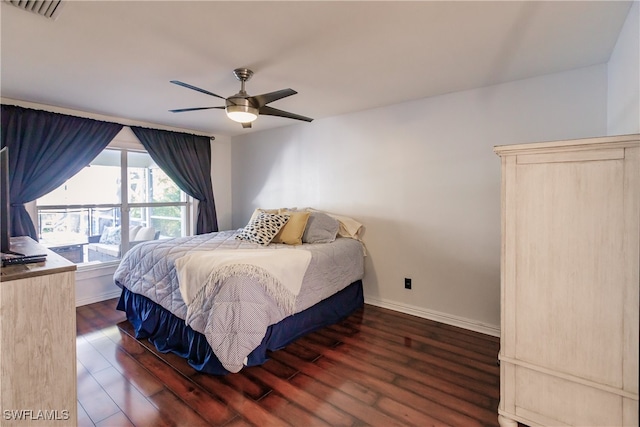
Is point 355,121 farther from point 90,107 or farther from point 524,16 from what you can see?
point 90,107

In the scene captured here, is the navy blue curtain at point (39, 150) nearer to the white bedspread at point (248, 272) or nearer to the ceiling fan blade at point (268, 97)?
the white bedspread at point (248, 272)

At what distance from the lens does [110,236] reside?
389cm

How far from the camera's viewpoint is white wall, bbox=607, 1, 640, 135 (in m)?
1.55

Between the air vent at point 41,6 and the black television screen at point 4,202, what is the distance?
2.39ft

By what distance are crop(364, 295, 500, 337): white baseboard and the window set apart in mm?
3184

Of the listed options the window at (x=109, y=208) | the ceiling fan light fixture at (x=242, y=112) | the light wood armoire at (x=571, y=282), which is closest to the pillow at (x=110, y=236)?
→ the window at (x=109, y=208)

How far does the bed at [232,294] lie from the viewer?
6.63 ft

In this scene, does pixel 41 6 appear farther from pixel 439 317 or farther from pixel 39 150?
pixel 439 317

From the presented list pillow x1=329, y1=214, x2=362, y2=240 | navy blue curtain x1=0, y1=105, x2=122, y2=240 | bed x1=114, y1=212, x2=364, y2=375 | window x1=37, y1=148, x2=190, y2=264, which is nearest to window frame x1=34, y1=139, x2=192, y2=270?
window x1=37, y1=148, x2=190, y2=264

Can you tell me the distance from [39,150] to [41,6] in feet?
7.47

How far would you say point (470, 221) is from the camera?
112 inches

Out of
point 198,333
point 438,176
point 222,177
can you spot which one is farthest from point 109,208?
point 438,176

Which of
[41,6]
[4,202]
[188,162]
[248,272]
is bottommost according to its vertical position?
[248,272]

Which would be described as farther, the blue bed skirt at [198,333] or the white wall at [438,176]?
the white wall at [438,176]
